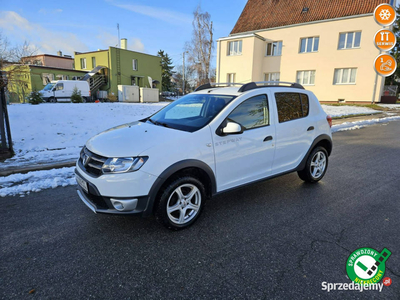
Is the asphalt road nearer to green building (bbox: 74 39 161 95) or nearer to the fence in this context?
the fence

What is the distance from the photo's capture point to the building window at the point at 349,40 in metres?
22.6

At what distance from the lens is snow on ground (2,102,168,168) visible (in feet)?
20.5

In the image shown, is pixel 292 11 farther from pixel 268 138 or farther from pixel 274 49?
pixel 268 138

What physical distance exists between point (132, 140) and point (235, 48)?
27.6m

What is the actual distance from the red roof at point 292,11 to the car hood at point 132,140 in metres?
26.6

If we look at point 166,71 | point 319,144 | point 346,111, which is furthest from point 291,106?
point 166,71

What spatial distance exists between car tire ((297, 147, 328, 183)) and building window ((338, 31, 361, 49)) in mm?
23227

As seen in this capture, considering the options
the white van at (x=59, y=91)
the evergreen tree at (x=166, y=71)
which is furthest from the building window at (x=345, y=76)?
the evergreen tree at (x=166, y=71)

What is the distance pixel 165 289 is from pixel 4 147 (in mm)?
5963

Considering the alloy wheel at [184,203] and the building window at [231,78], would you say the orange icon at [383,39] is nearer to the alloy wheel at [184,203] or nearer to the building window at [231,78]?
the building window at [231,78]

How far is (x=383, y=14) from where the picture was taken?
21641 mm

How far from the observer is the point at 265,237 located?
302 cm

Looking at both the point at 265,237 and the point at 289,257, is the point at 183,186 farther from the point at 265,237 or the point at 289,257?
the point at 289,257

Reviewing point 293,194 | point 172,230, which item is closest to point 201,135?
point 172,230
